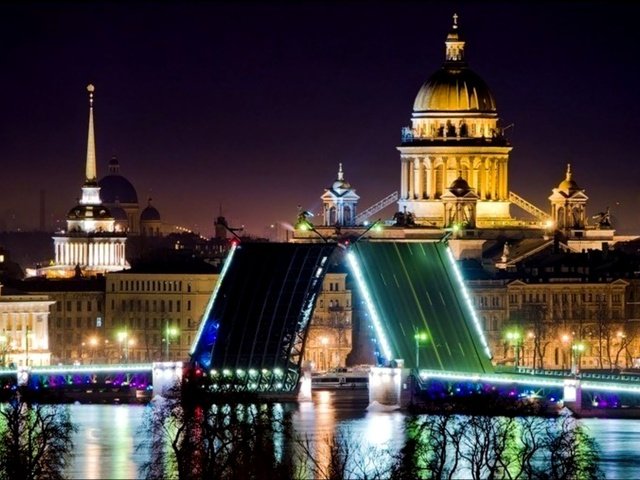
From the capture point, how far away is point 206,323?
14762 cm

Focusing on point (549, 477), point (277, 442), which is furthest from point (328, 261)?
point (549, 477)

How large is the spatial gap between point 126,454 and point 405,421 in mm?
13953

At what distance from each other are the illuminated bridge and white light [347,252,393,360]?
27 mm

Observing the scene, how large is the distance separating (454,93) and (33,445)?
7293cm

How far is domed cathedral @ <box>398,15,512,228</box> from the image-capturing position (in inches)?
7431

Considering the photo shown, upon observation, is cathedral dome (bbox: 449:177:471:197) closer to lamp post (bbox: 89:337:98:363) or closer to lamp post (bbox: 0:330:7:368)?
lamp post (bbox: 89:337:98:363)

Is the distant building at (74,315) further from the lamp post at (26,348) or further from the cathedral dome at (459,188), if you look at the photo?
the cathedral dome at (459,188)

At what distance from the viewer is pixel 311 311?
148875mm

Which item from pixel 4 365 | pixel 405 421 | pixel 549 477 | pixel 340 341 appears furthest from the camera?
pixel 340 341

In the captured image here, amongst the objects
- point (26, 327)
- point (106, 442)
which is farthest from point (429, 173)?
point (106, 442)

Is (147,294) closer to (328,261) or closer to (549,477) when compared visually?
(328,261)

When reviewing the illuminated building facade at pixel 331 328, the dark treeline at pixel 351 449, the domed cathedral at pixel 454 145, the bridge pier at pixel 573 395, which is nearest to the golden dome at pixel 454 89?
the domed cathedral at pixel 454 145

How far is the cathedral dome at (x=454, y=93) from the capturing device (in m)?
188

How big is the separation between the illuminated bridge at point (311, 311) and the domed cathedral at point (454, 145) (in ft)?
128
